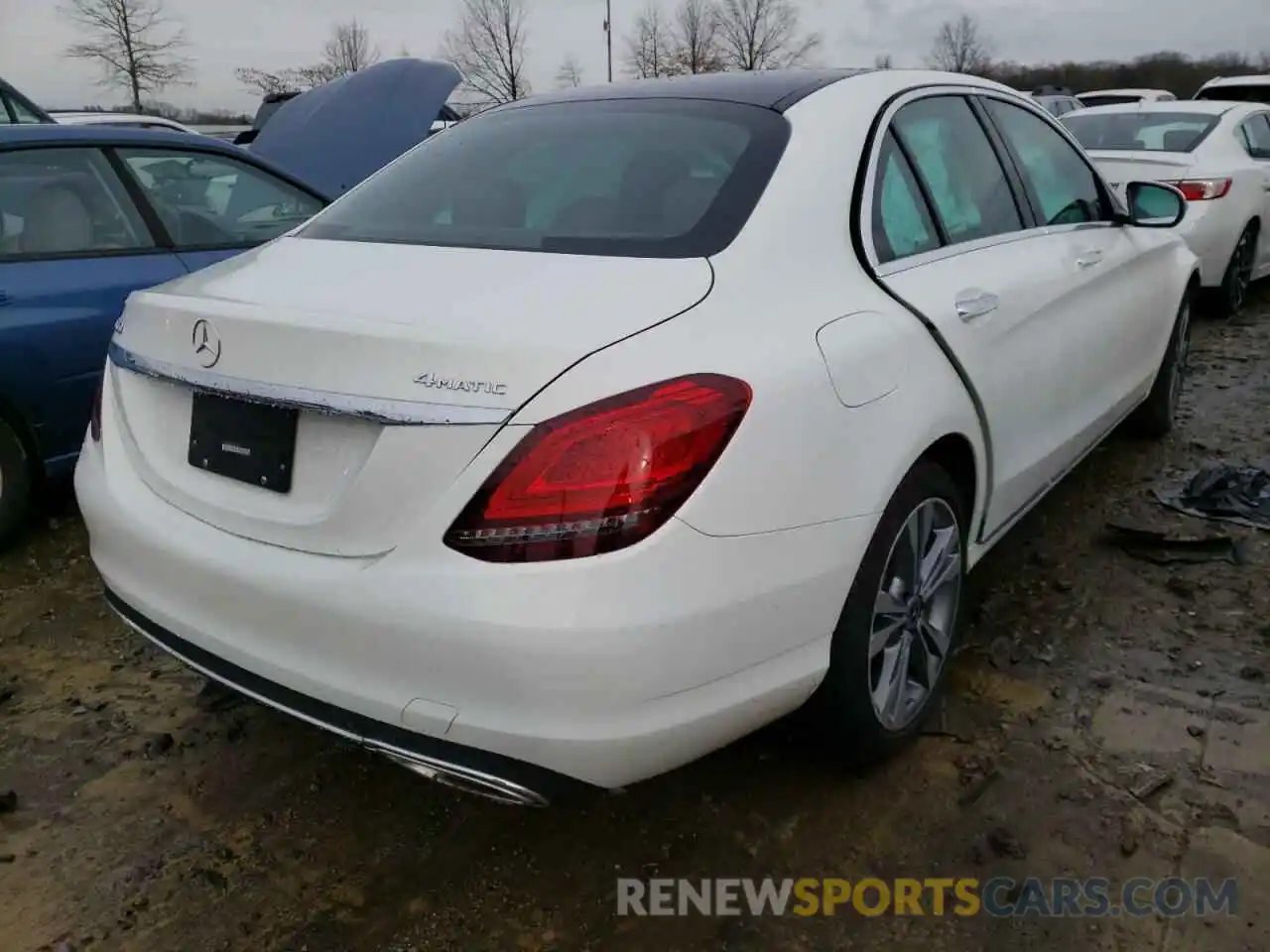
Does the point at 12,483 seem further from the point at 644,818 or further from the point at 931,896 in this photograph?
the point at 931,896

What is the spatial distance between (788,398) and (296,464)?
34.1 inches

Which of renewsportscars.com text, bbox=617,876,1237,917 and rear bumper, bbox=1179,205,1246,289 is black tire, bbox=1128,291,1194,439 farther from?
renewsportscars.com text, bbox=617,876,1237,917

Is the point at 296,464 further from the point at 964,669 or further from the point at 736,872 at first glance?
the point at 964,669

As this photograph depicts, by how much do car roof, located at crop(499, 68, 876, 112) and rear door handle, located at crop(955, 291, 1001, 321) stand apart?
60 centimetres

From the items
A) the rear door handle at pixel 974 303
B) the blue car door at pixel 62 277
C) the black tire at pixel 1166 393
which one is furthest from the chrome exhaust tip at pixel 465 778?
the black tire at pixel 1166 393

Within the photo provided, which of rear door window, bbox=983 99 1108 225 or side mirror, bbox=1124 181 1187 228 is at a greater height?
rear door window, bbox=983 99 1108 225

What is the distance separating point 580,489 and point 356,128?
199 inches

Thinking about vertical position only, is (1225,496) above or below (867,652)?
below

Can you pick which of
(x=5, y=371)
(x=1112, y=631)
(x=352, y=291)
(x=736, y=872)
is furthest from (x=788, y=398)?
(x=5, y=371)

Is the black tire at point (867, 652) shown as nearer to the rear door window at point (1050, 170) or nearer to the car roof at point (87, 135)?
the rear door window at point (1050, 170)

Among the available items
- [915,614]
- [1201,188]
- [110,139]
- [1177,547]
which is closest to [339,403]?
[915,614]

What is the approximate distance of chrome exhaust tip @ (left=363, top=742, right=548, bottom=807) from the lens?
5.80ft

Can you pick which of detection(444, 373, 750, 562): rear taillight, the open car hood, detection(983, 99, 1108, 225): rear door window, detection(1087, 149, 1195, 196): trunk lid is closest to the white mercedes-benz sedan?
detection(444, 373, 750, 562): rear taillight

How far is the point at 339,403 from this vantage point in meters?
1.79
